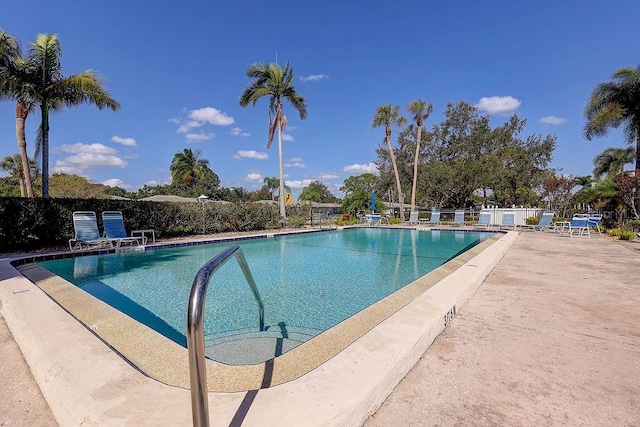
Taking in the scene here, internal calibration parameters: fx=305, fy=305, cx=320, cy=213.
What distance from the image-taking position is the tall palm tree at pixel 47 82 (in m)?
10.3

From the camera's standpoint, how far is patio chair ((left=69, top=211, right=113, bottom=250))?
8844mm

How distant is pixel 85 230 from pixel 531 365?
10.9m

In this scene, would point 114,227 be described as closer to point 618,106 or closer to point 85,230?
point 85,230

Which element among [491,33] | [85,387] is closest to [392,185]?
[491,33]

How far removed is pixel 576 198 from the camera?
2197 centimetres

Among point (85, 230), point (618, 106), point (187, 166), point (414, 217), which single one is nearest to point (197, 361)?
point (85, 230)

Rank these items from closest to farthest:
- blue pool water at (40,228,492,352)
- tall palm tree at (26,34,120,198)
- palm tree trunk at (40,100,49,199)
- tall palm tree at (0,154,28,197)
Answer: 1. blue pool water at (40,228,492,352)
2. tall palm tree at (26,34,120,198)
3. palm tree trunk at (40,100,49,199)
4. tall palm tree at (0,154,28,197)

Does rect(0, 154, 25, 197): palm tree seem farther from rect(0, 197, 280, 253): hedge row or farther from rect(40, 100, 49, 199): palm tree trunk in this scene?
rect(0, 197, 280, 253): hedge row

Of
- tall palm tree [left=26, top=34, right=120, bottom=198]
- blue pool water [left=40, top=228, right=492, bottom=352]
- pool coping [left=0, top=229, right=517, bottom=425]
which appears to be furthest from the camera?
tall palm tree [left=26, top=34, right=120, bottom=198]

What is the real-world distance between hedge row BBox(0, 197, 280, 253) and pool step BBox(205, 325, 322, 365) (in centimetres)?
882

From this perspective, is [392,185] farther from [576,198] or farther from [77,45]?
[77,45]

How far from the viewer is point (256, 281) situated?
6.02m

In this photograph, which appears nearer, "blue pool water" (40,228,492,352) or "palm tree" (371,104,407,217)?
"blue pool water" (40,228,492,352)

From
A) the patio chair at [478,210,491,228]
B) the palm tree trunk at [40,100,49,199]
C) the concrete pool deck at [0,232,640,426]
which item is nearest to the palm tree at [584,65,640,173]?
the patio chair at [478,210,491,228]
